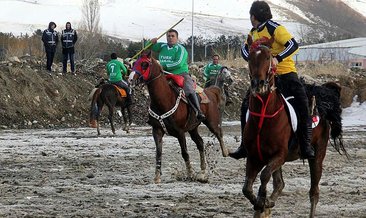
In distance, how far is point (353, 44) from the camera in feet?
388

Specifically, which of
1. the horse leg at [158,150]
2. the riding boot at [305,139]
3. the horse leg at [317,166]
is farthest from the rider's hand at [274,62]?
the horse leg at [158,150]

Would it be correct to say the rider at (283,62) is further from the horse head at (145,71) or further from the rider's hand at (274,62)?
the horse head at (145,71)

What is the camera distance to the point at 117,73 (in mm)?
27188

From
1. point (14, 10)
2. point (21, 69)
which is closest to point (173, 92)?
point (21, 69)

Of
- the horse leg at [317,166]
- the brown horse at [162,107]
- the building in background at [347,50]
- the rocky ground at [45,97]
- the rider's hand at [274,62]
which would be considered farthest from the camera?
the building in background at [347,50]

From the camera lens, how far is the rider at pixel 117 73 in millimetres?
27047

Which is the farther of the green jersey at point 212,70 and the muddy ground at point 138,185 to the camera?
the green jersey at point 212,70

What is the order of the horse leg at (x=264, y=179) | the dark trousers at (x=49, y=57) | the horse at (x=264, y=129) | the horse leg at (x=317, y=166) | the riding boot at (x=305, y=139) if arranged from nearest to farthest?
the horse at (x=264, y=129)
the horse leg at (x=264, y=179)
the riding boot at (x=305, y=139)
the horse leg at (x=317, y=166)
the dark trousers at (x=49, y=57)

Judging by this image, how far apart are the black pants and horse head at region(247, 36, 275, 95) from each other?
0.80 m

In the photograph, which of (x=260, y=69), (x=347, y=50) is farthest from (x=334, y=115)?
(x=347, y=50)

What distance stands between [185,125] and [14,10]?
180 metres

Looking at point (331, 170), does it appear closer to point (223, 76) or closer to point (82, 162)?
point (82, 162)

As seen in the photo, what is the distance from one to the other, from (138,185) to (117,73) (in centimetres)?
1431

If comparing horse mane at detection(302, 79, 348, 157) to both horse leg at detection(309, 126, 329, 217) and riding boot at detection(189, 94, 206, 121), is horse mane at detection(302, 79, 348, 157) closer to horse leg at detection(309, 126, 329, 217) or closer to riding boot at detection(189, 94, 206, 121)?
horse leg at detection(309, 126, 329, 217)
